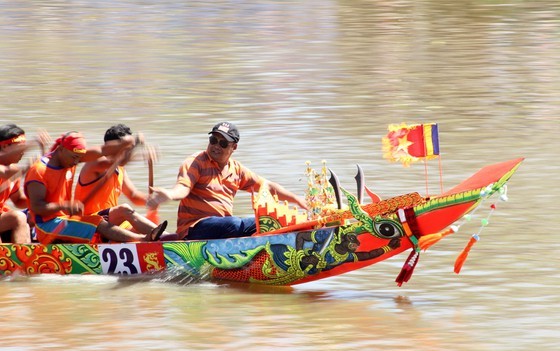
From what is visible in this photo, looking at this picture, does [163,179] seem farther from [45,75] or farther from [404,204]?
[45,75]

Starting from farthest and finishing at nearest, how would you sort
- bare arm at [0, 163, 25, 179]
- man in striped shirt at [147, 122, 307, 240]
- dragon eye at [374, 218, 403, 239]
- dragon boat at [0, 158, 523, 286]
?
bare arm at [0, 163, 25, 179]
man in striped shirt at [147, 122, 307, 240]
dragon eye at [374, 218, 403, 239]
dragon boat at [0, 158, 523, 286]

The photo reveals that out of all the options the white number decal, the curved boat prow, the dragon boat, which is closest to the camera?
the curved boat prow

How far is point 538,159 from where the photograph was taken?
17.5 metres

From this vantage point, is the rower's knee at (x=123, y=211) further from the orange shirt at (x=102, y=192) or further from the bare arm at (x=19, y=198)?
the bare arm at (x=19, y=198)

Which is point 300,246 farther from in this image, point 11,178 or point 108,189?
point 11,178

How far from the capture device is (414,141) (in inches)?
448

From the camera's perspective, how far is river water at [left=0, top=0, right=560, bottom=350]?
35.6 ft

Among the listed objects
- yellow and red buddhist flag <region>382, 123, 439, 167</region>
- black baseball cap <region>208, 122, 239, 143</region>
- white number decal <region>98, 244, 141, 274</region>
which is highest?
black baseball cap <region>208, 122, 239, 143</region>

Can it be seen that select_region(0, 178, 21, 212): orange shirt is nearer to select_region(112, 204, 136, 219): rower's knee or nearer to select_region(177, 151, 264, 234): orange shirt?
select_region(112, 204, 136, 219): rower's knee

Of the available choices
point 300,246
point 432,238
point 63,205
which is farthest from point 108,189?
point 432,238

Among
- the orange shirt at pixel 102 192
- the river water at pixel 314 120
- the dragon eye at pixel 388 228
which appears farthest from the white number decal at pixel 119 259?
the dragon eye at pixel 388 228

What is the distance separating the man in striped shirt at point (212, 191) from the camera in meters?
11.9

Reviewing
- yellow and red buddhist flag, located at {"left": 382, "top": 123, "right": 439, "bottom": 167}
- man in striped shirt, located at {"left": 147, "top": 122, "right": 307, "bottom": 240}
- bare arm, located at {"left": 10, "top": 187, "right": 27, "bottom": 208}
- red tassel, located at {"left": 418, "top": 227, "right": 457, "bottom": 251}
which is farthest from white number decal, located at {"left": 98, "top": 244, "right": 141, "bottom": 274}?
red tassel, located at {"left": 418, "top": 227, "right": 457, "bottom": 251}

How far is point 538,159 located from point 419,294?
6.16 metres
